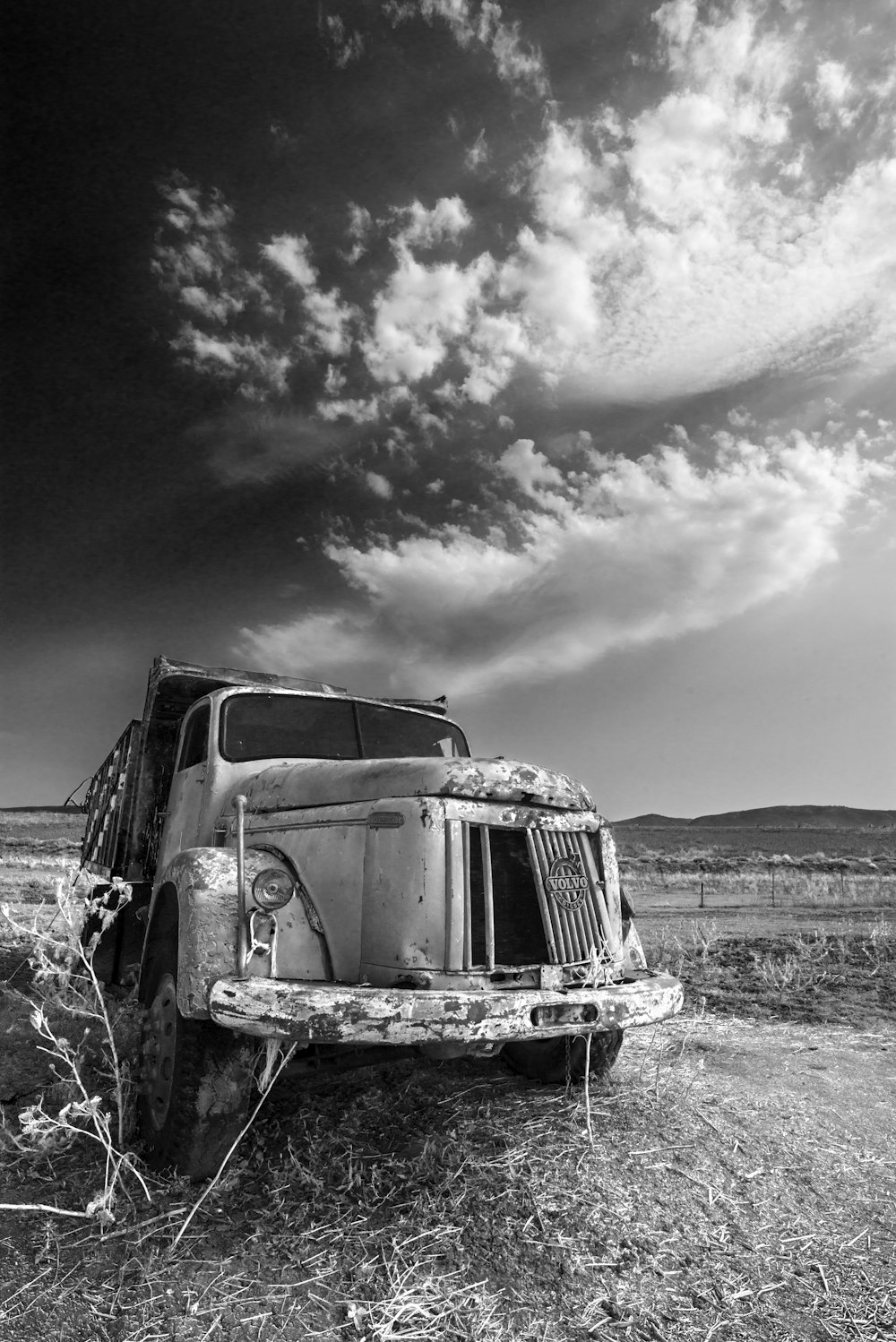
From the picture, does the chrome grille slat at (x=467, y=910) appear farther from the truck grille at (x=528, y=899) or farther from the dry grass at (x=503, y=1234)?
the dry grass at (x=503, y=1234)

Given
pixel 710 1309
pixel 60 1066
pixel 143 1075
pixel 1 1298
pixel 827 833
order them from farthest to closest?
pixel 827 833, pixel 60 1066, pixel 143 1075, pixel 710 1309, pixel 1 1298

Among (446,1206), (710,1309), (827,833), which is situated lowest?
(710,1309)

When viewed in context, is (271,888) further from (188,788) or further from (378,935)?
(188,788)

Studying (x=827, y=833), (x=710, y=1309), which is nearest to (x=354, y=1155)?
(x=710, y=1309)

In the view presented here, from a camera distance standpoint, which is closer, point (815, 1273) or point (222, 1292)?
point (222, 1292)

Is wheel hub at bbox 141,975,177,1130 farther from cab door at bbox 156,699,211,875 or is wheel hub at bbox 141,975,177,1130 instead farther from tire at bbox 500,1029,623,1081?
tire at bbox 500,1029,623,1081

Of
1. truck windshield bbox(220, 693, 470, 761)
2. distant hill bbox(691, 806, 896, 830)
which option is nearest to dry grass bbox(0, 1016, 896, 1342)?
truck windshield bbox(220, 693, 470, 761)

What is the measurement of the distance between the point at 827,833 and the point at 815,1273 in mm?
65660

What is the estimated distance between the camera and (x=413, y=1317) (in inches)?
121

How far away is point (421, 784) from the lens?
157 inches

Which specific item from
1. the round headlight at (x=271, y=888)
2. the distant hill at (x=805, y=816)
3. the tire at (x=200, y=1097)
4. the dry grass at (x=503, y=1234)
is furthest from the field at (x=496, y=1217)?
the distant hill at (x=805, y=816)

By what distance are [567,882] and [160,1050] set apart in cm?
207

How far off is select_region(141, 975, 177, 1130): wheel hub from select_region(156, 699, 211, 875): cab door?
4.03ft

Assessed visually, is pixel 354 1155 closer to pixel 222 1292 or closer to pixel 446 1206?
pixel 446 1206
